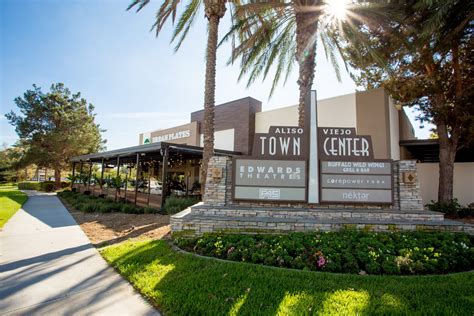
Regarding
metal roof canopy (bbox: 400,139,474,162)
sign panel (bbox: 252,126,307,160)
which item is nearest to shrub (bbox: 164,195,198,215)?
sign panel (bbox: 252,126,307,160)

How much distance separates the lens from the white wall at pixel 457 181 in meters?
12.4

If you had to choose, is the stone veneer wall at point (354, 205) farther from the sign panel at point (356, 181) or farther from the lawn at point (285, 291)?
the lawn at point (285, 291)

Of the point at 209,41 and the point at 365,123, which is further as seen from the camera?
the point at 365,123

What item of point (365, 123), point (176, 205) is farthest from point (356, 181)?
point (365, 123)

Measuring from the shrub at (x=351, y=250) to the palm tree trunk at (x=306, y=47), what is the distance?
14.7 ft

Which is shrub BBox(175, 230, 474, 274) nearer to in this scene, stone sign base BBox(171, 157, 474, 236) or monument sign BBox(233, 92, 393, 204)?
stone sign base BBox(171, 157, 474, 236)

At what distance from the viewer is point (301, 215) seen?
622 centimetres

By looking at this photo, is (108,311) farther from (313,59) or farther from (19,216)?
(19,216)

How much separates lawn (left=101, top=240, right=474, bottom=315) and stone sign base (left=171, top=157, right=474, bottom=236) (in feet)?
4.93

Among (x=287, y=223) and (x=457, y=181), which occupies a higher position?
(x=457, y=181)

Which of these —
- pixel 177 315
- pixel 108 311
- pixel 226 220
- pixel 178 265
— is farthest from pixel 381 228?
pixel 108 311

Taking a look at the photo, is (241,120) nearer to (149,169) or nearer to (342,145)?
(149,169)

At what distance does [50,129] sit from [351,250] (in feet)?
102

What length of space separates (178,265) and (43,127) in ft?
96.7
